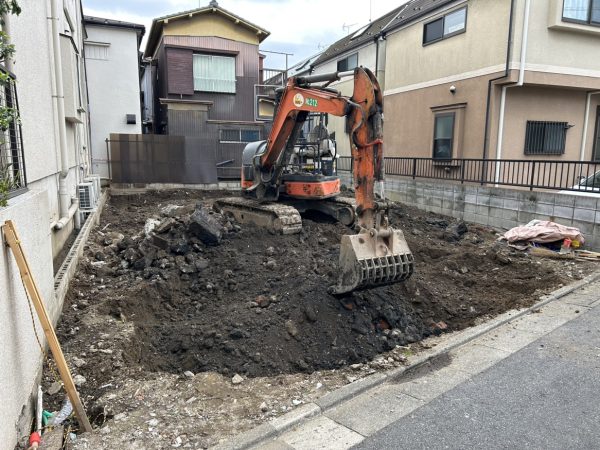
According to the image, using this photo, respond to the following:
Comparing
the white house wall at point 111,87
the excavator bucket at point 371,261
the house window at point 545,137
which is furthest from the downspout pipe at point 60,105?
the house window at point 545,137

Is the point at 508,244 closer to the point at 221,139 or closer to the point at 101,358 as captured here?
the point at 101,358

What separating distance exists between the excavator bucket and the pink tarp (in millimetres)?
4542

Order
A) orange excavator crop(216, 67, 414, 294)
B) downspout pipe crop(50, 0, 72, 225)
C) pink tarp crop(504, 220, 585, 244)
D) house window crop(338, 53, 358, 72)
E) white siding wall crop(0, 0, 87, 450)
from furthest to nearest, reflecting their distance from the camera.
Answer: house window crop(338, 53, 358, 72) → pink tarp crop(504, 220, 585, 244) → downspout pipe crop(50, 0, 72, 225) → orange excavator crop(216, 67, 414, 294) → white siding wall crop(0, 0, 87, 450)

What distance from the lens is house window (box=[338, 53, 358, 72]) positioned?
1833 cm

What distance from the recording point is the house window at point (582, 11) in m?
11.2

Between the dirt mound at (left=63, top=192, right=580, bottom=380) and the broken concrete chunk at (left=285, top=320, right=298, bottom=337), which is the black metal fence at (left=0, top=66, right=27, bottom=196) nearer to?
the dirt mound at (left=63, top=192, right=580, bottom=380)

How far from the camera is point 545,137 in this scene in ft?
40.4

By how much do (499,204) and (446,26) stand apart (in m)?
6.57

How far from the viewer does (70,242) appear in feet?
22.8

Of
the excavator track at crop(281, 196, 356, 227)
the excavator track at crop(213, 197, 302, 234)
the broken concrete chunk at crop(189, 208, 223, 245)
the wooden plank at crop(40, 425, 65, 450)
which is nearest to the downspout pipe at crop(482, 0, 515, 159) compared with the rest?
→ the excavator track at crop(281, 196, 356, 227)

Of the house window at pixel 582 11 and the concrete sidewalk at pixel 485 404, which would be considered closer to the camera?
the concrete sidewalk at pixel 485 404

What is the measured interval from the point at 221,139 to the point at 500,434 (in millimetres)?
16275

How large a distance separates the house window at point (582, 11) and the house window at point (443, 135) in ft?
12.1

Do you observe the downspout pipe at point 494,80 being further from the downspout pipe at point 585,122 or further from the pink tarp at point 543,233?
the pink tarp at point 543,233
